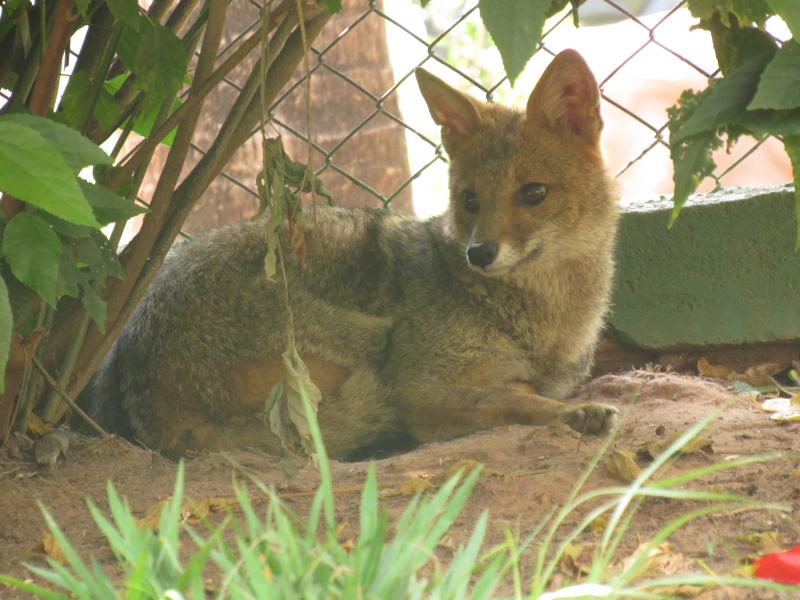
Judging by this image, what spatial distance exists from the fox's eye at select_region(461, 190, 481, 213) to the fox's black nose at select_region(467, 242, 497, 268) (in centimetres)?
30

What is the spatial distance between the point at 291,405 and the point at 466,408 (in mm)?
1738

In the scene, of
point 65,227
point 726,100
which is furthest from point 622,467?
point 65,227

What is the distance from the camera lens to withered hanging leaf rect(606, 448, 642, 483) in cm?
358

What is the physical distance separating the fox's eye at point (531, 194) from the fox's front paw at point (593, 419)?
901 mm

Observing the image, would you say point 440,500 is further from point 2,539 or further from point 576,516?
point 2,539

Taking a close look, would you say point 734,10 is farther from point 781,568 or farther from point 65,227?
point 65,227

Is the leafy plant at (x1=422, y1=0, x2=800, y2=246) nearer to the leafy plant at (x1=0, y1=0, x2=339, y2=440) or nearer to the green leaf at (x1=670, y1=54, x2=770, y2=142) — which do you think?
the green leaf at (x1=670, y1=54, x2=770, y2=142)

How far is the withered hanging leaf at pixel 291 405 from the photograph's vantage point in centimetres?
330

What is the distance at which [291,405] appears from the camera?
10.9 feet

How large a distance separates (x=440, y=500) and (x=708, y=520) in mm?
1081

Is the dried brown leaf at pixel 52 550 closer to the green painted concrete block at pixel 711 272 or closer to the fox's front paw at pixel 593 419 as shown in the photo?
the fox's front paw at pixel 593 419

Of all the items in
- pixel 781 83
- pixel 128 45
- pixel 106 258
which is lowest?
pixel 106 258

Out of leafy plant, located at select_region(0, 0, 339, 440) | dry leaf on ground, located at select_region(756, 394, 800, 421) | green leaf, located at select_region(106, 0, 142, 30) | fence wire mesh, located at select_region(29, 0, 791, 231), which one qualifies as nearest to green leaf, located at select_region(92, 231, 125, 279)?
leafy plant, located at select_region(0, 0, 339, 440)

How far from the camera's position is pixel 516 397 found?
16.1ft
